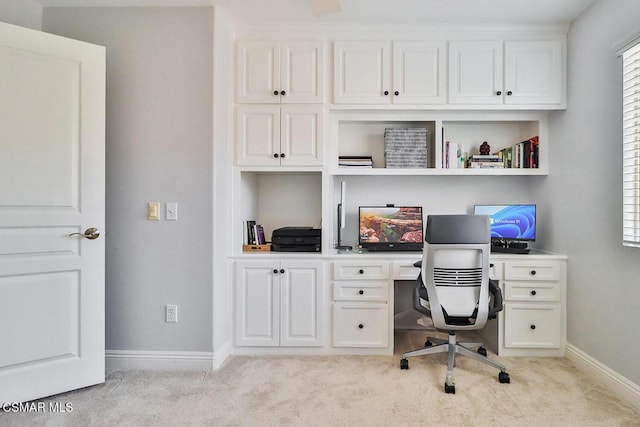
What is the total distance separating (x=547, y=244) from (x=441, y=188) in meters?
0.96

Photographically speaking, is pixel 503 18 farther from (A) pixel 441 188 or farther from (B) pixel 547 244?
(B) pixel 547 244

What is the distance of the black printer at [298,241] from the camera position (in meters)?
2.73

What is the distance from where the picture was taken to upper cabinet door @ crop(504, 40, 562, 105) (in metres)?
2.64

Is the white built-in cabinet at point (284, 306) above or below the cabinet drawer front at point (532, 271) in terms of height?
below

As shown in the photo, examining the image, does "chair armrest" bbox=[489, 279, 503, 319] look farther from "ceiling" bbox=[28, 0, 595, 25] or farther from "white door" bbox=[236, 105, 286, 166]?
"ceiling" bbox=[28, 0, 595, 25]

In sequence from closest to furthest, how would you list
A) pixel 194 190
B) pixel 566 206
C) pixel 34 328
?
1. pixel 34 328
2. pixel 194 190
3. pixel 566 206

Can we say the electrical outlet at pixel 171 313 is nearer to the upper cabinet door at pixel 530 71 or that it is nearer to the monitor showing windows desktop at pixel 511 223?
the monitor showing windows desktop at pixel 511 223

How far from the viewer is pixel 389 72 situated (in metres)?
2.68

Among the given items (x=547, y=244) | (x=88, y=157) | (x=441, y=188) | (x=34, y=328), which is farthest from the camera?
(x=441, y=188)

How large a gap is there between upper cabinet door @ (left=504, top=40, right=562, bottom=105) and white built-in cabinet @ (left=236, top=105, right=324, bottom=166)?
59.2 inches

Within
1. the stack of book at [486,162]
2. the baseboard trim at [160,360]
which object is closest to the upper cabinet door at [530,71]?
the stack of book at [486,162]

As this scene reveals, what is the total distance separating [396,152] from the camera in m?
2.87

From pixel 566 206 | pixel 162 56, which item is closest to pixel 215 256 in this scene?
pixel 162 56

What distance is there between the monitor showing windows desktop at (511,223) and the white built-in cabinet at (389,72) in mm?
1068
